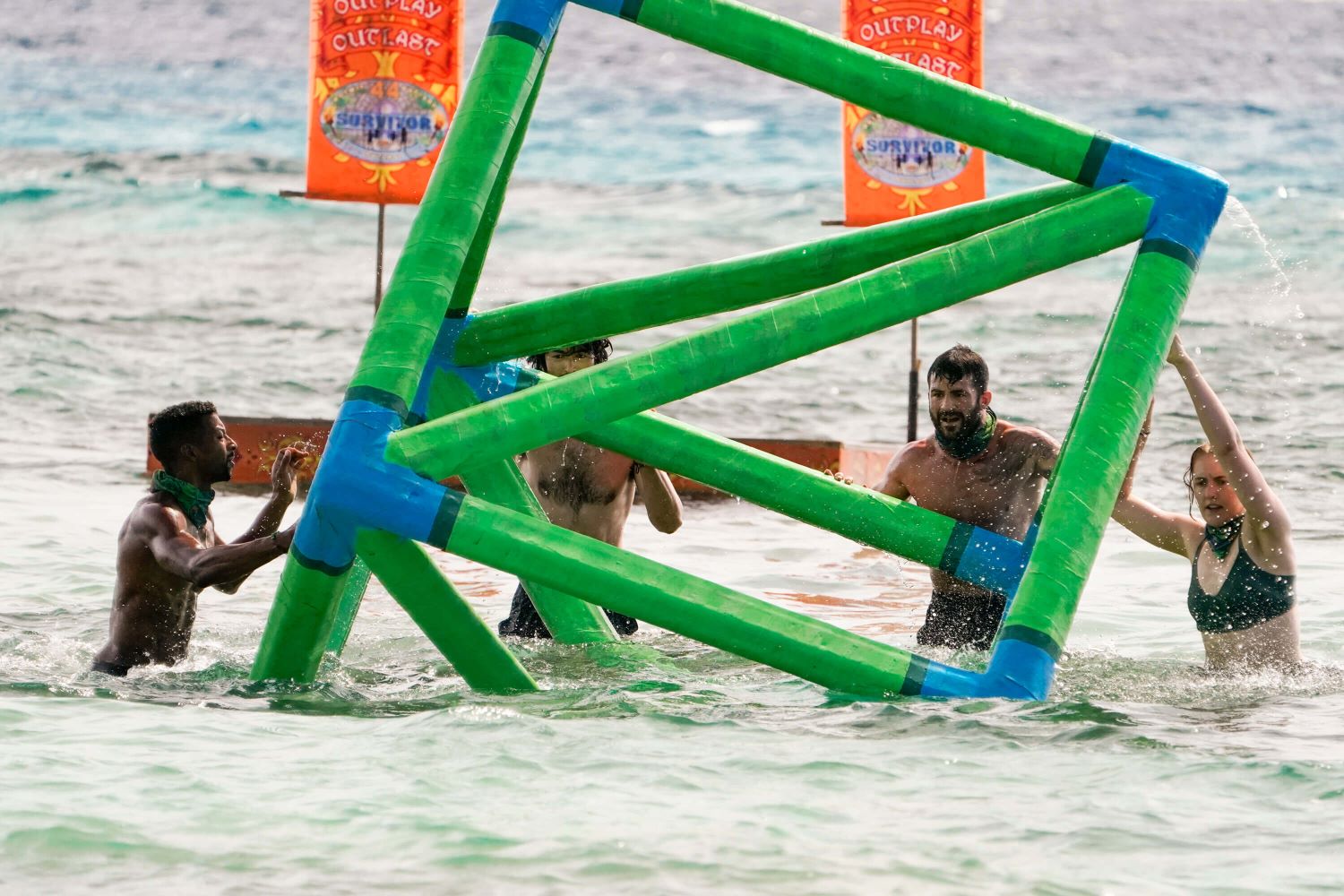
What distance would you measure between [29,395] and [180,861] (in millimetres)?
14892

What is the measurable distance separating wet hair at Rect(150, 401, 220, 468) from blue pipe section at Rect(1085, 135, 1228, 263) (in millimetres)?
3128

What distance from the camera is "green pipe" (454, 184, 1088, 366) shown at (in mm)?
5594

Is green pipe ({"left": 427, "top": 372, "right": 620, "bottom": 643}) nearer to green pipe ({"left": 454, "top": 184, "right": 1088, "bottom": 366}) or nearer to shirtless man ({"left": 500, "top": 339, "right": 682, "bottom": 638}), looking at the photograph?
green pipe ({"left": 454, "top": 184, "right": 1088, "bottom": 366})

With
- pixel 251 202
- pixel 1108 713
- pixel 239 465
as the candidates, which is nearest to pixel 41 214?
pixel 251 202

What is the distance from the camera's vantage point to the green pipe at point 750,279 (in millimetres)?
5594

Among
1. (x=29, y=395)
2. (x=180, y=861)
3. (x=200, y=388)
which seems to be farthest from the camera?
(x=200, y=388)

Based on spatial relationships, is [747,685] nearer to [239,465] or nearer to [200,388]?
[239,465]

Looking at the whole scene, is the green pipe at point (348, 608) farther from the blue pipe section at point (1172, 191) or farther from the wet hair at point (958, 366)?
the blue pipe section at point (1172, 191)

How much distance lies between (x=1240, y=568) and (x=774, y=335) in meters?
2.33

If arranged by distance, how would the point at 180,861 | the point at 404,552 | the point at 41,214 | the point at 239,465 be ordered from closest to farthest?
the point at 180,861
the point at 404,552
the point at 239,465
the point at 41,214

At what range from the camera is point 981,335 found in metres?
23.7

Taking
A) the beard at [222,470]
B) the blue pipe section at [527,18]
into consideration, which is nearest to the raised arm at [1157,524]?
the blue pipe section at [527,18]

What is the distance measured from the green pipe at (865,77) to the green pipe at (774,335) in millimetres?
227

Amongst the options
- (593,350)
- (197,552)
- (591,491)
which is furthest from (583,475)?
(197,552)
